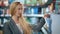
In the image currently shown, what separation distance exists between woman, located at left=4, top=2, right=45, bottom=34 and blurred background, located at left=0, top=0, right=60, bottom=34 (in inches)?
2.6

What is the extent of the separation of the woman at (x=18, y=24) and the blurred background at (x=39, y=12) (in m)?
0.07

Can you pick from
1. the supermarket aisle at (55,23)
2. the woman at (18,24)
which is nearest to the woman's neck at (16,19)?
the woman at (18,24)

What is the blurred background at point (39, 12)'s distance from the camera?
3227 mm

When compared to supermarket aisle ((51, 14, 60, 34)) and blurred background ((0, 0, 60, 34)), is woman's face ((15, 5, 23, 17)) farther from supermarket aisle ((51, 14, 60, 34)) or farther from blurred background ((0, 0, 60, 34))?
supermarket aisle ((51, 14, 60, 34))

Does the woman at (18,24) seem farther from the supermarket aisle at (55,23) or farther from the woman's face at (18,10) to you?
the supermarket aisle at (55,23)

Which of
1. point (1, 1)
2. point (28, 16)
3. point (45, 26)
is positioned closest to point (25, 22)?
point (28, 16)

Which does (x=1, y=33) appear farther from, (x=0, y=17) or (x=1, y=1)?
(x=1, y=1)

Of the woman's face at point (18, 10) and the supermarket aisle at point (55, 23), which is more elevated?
the woman's face at point (18, 10)

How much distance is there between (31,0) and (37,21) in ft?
1.31

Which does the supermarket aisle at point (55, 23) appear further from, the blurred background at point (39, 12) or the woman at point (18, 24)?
the woman at point (18, 24)

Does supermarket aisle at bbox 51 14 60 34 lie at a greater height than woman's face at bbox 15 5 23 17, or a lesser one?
lesser

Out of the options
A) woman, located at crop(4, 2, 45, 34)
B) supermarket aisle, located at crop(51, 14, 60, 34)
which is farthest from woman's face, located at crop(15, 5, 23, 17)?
supermarket aisle, located at crop(51, 14, 60, 34)

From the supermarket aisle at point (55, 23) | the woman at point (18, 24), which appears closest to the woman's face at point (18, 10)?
the woman at point (18, 24)

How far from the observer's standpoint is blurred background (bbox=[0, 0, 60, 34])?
127 inches
